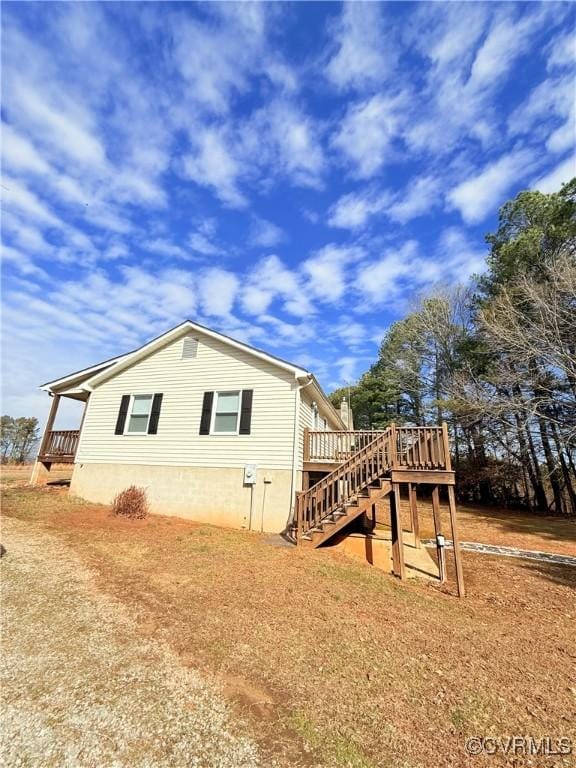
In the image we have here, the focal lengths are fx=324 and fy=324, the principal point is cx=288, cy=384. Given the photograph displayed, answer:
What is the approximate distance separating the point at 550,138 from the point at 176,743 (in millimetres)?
17098

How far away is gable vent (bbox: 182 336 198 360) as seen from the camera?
1224 centimetres

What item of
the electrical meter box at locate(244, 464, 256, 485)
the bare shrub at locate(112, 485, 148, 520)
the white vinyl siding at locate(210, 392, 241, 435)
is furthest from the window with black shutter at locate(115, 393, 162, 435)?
the electrical meter box at locate(244, 464, 256, 485)

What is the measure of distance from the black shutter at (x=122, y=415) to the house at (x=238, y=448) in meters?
0.04

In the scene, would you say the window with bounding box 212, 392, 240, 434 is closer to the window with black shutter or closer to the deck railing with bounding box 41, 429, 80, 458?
the window with black shutter

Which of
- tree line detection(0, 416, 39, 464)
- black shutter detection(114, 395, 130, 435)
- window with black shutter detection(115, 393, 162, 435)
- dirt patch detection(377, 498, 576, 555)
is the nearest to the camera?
dirt patch detection(377, 498, 576, 555)

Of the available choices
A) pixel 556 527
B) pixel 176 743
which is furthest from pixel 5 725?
pixel 556 527

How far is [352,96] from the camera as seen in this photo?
1045 centimetres

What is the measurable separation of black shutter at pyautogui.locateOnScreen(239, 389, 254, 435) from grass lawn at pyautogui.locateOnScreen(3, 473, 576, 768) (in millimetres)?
3415

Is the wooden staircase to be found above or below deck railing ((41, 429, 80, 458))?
below

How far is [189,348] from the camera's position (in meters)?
12.3

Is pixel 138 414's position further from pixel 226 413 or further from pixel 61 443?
pixel 61 443

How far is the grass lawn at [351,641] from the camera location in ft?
9.45

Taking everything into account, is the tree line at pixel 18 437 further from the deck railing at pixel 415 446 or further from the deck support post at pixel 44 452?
the deck railing at pixel 415 446
